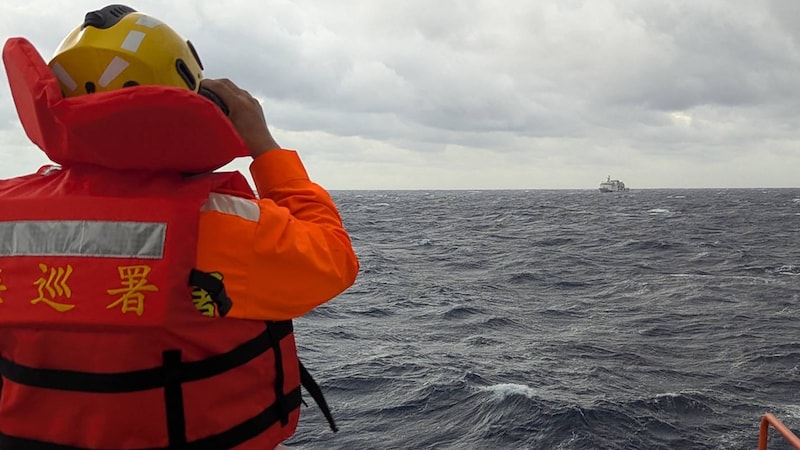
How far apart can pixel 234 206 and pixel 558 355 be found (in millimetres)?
11998

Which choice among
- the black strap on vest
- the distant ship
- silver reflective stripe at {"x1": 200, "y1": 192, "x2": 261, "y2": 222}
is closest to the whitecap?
the black strap on vest

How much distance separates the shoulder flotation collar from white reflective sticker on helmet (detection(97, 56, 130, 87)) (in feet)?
0.37

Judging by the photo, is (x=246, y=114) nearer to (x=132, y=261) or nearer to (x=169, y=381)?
(x=132, y=261)

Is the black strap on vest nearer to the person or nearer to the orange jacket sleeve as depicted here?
the person

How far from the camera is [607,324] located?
15.4m

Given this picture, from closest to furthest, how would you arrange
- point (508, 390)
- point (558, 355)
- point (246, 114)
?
point (246, 114)
point (508, 390)
point (558, 355)

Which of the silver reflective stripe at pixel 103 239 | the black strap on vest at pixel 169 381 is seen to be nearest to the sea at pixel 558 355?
the black strap on vest at pixel 169 381

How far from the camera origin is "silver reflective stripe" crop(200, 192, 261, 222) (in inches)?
58.5

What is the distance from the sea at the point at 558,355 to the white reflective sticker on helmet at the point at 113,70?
742cm

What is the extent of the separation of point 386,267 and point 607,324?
42.7 ft

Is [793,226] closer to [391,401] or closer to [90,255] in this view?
[391,401]

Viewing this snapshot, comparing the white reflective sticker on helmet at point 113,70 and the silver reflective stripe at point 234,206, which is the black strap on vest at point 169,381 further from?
the white reflective sticker on helmet at point 113,70

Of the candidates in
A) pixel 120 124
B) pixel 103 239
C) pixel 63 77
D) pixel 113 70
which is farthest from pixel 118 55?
pixel 103 239

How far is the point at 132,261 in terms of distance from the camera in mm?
1423
